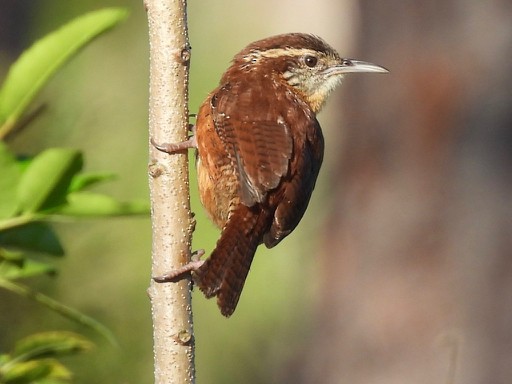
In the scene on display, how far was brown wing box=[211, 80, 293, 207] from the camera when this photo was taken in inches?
118

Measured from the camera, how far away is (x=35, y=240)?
2549 mm

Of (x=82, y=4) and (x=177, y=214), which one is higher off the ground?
(x=82, y=4)

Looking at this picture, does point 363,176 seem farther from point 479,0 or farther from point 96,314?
point 96,314

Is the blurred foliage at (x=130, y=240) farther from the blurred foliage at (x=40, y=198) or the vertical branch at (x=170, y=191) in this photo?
the vertical branch at (x=170, y=191)

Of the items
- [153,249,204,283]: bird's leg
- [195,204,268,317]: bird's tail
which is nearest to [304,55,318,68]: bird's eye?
[195,204,268,317]: bird's tail

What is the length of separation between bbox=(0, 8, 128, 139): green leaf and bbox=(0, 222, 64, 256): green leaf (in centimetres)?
27

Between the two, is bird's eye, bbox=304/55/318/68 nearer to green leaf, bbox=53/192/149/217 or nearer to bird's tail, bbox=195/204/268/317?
bird's tail, bbox=195/204/268/317

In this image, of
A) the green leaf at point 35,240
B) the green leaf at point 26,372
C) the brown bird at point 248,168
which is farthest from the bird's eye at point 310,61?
the green leaf at point 26,372

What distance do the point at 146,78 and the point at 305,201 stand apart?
424 cm

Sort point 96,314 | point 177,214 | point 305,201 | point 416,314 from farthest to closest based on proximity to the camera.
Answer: point 416,314, point 96,314, point 305,201, point 177,214

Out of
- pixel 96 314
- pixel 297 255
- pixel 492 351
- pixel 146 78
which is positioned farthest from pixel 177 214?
pixel 297 255

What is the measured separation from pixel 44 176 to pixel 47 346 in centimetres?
52

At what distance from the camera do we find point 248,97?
11.0ft

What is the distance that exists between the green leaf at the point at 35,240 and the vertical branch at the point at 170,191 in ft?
1.18
